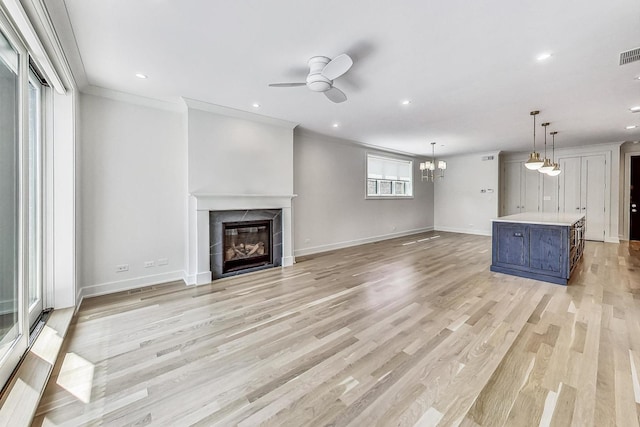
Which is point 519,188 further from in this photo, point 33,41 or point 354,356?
point 33,41

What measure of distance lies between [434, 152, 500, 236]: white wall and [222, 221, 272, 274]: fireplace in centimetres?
714

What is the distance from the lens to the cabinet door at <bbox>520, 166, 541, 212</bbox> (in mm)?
8047

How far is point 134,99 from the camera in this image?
12.1 feet

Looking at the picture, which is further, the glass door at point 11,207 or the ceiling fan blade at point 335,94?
the ceiling fan blade at point 335,94

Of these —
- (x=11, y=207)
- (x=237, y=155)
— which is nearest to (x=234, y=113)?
(x=237, y=155)

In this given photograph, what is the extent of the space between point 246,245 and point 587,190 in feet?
30.0

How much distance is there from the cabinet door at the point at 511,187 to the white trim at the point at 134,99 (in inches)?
370

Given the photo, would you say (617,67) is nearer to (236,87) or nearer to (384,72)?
(384,72)

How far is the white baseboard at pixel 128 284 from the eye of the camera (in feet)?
11.3

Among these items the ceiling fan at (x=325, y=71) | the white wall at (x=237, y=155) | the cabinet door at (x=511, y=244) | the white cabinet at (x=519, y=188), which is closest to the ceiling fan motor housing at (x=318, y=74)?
the ceiling fan at (x=325, y=71)

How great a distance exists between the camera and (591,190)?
7.21 meters

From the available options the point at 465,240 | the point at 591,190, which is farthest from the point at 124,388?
the point at 591,190

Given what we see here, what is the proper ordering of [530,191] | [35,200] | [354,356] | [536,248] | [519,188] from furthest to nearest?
[519,188] < [530,191] < [536,248] < [35,200] < [354,356]

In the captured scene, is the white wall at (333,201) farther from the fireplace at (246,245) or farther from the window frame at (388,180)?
the fireplace at (246,245)
